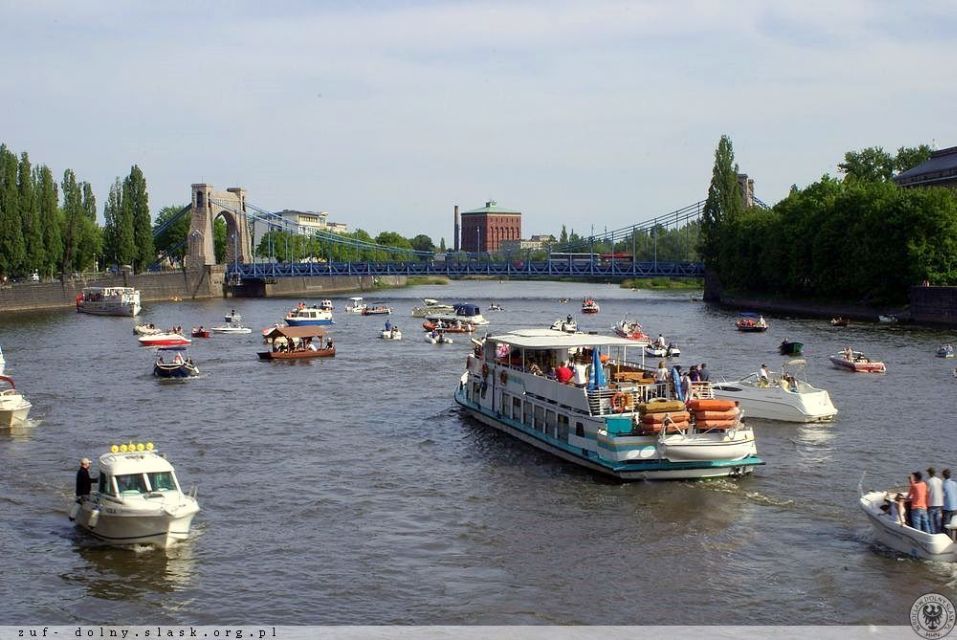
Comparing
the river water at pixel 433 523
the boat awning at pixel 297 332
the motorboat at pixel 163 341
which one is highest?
the boat awning at pixel 297 332

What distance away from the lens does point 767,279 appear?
14112cm

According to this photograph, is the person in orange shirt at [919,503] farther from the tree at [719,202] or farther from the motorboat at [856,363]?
the tree at [719,202]

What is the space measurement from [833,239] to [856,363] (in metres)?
60.9

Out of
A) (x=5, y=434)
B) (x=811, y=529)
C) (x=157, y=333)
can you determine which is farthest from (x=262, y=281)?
(x=811, y=529)

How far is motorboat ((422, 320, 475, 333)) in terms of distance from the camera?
10150cm

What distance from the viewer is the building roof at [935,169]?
155125 mm

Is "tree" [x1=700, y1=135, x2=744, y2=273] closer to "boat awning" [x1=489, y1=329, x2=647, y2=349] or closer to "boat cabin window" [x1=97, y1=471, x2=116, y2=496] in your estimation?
"boat awning" [x1=489, y1=329, x2=647, y2=349]

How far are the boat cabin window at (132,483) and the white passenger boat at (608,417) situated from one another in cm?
1385

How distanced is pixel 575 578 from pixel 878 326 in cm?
8006

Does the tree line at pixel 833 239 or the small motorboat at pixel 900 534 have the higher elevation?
the tree line at pixel 833 239

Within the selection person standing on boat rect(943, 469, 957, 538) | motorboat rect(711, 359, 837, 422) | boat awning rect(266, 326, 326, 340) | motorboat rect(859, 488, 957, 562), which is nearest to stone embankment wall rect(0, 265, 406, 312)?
boat awning rect(266, 326, 326, 340)

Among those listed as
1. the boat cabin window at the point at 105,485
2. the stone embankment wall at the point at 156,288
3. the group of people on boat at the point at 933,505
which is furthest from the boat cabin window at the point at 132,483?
the stone embankment wall at the point at 156,288

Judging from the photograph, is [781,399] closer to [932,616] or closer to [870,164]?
[932,616]

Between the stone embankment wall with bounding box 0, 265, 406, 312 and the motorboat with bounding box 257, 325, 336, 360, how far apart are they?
61.7 metres
